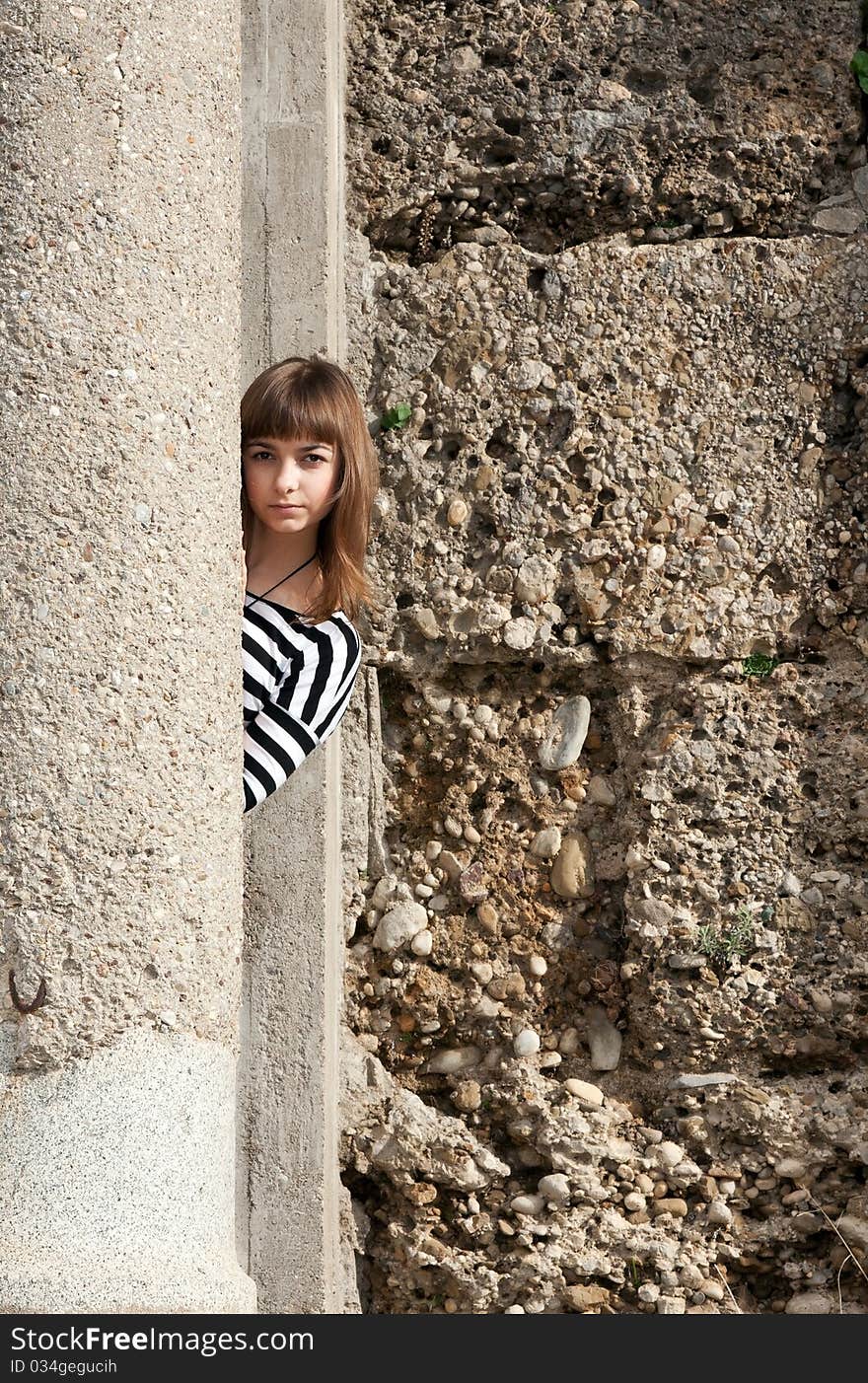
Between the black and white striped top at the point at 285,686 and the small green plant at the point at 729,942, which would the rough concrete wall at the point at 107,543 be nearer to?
the black and white striped top at the point at 285,686

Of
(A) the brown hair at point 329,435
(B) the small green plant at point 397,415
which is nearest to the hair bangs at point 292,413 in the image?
(A) the brown hair at point 329,435

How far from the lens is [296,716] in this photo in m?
2.91

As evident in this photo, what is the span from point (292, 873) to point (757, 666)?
3.53ft

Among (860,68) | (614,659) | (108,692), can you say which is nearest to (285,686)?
(108,692)

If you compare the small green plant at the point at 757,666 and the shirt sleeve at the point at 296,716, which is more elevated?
the small green plant at the point at 757,666

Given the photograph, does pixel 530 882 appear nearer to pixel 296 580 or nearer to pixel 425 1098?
pixel 425 1098

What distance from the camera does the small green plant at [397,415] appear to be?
11.6 ft

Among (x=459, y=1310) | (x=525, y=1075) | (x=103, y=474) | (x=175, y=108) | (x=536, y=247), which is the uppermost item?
(x=536, y=247)

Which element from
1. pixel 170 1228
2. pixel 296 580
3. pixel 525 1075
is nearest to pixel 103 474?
pixel 296 580

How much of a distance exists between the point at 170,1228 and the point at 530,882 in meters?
1.35

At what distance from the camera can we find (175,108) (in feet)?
7.98

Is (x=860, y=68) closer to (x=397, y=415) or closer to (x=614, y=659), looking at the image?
(x=397, y=415)

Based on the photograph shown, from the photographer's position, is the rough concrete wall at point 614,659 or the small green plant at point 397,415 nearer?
the rough concrete wall at point 614,659

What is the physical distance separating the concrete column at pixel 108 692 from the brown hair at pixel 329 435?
0.58 metres
